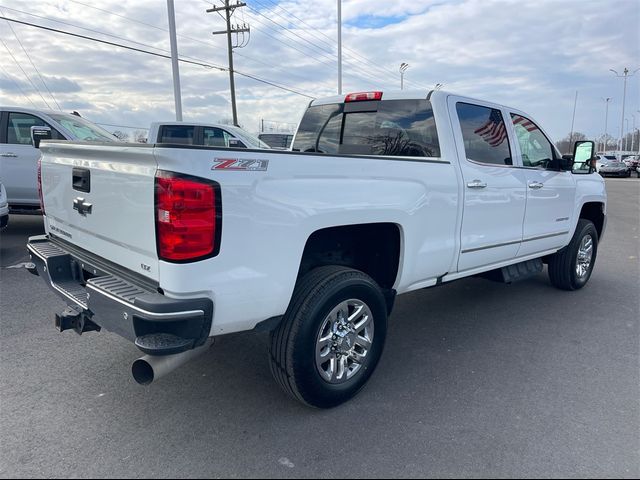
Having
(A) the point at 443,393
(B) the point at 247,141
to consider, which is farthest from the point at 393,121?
(B) the point at 247,141

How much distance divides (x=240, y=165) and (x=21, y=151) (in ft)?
23.4

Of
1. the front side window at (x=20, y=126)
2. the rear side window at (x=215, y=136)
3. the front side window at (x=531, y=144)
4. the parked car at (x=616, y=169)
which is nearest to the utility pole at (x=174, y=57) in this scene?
the rear side window at (x=215, y=136)

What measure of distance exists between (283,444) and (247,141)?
9.71 m

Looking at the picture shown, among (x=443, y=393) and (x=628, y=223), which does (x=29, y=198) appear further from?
(x=628, y=223)

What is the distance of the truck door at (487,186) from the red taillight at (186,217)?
7.23 feet

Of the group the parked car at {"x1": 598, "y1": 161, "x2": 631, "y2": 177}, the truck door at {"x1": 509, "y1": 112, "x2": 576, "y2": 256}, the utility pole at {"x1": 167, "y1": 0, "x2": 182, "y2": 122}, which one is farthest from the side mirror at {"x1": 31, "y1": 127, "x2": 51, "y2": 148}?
the parked car at {"x1": 598, "y1": 161, "x2": 631, "y2": 177}

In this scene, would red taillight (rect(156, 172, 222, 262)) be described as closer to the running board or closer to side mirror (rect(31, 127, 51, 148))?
the running board

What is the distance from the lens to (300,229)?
2680 mm

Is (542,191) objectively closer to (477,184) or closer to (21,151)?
(477,184)

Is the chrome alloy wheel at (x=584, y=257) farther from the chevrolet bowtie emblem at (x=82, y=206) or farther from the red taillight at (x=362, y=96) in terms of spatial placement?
the chevrolet bowtie emblem at (x=82, y=206)

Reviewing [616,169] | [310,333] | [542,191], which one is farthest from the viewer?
Result: [616,169]

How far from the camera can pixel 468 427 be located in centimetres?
286

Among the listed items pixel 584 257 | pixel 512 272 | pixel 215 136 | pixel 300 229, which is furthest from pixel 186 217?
pixel 215 136

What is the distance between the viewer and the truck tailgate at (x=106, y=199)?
96.0 inches
